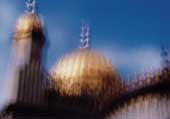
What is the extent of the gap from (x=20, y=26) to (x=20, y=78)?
9.06 feet

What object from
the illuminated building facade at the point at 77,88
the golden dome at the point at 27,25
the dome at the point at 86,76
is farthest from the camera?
the golden dome at the point at 27,25

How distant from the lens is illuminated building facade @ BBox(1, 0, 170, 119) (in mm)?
15695

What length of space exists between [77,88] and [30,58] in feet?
5.70

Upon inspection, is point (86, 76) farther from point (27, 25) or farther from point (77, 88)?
point (27, 25)

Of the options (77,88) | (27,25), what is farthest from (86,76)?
(27,25)

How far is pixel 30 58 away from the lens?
1925cm

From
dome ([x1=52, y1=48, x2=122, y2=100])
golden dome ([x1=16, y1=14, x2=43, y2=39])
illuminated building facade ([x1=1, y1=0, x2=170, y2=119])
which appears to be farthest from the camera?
golden dome ([x1=16, y1=14, x2=43, y2=39])

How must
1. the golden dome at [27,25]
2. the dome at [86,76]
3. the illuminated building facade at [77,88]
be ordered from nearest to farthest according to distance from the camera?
the illuminated building facade at [77,88] < the dome at [86,76] < the golden dome at [27,25]

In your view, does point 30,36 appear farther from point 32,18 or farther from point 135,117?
point 135,117

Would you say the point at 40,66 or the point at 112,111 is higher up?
the point at 40,66

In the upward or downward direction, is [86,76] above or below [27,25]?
below

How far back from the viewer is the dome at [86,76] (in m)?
19.0

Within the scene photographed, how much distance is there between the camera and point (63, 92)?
18812 mm

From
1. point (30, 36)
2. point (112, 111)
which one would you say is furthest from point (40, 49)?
point (112, 111)
